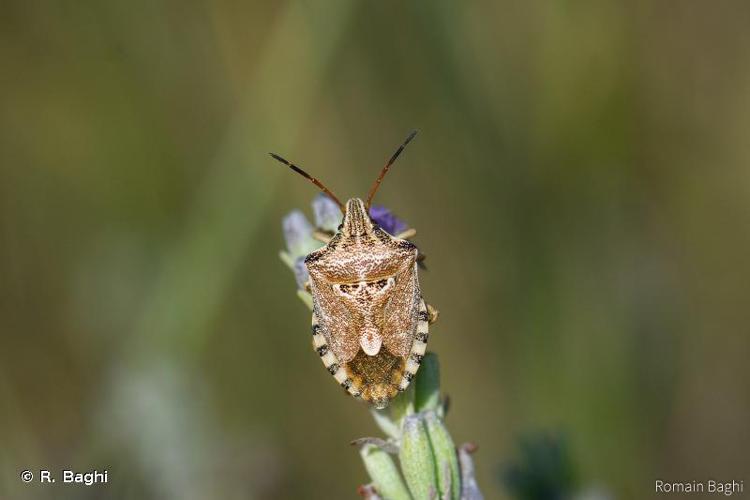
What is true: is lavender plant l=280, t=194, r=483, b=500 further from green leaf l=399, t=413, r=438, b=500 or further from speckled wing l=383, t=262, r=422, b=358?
speckled wing l=383, t=262, r=422, b=358

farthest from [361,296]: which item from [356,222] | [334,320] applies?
[356,222]


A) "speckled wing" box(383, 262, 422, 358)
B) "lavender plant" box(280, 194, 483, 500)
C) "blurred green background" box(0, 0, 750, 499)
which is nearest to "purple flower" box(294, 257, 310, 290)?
"speckled wing" box(383, 262, 422, 358)

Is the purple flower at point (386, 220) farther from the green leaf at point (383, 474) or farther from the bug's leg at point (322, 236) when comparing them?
the green leaf at point (383, 474)

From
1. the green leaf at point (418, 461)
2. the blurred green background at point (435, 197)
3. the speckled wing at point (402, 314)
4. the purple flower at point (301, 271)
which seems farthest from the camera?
the blurred green background at point (435, 197)

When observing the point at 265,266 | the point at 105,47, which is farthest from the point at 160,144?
the point at 265,266

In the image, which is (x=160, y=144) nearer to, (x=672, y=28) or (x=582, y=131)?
(x=582, y=131)

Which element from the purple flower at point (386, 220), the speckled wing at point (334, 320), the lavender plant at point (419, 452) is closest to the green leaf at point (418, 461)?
the lavender plant at point (419, 452)

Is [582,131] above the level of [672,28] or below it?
below
